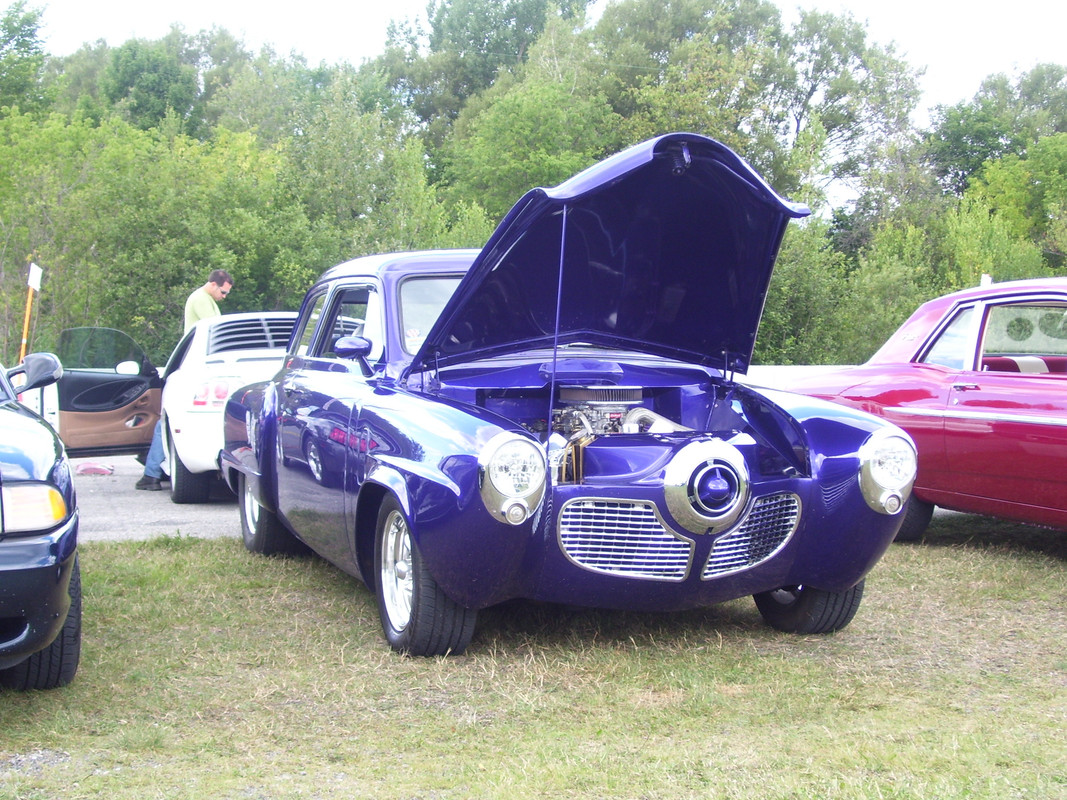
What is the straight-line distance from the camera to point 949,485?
6621 mm

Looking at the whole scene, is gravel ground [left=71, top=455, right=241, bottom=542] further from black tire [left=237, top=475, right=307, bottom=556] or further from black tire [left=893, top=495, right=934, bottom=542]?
black tire [left=893, top=495, right=934, bottom=542]

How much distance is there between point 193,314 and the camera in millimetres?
10508

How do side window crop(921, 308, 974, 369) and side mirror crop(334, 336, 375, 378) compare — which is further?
side window crop(921, 308, 974, 369)

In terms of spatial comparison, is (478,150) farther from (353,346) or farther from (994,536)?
(353,346)

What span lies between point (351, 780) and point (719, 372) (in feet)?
9.07

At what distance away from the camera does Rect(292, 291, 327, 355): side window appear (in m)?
6.20

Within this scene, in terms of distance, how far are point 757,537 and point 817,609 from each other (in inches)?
23.2

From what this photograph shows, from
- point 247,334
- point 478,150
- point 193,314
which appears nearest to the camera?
point 247,334

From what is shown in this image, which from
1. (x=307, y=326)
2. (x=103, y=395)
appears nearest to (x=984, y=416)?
(x=307, y=326)

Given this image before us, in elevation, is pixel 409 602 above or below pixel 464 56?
below

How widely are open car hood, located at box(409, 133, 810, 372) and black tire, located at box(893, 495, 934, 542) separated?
242 centimetres

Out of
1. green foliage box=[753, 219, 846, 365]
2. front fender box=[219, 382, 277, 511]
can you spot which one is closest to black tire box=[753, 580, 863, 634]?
front fender box=[219, 382, 277, 511]

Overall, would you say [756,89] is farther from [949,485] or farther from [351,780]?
[351,780]

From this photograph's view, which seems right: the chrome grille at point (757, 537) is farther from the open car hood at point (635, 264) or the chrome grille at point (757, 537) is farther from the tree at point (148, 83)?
the tree at point (148, 83)
